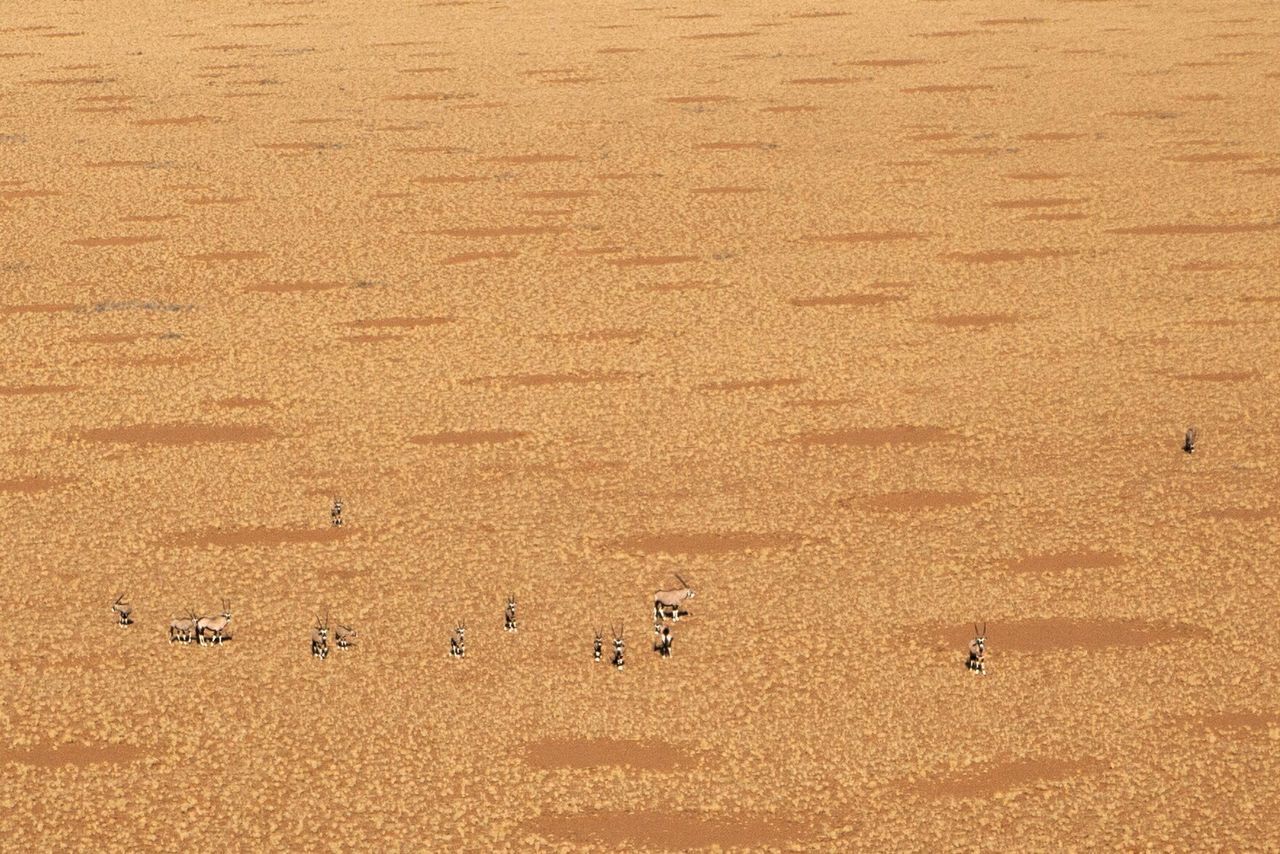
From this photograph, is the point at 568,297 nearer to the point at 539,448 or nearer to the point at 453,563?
the point at 539,448

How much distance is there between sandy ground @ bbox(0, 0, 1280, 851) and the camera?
3.76m

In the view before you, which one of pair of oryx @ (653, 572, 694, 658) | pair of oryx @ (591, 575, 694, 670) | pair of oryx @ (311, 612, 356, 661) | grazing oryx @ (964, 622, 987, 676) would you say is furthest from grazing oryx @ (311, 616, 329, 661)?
grazing oryx @ (964, 622, 987, 676)

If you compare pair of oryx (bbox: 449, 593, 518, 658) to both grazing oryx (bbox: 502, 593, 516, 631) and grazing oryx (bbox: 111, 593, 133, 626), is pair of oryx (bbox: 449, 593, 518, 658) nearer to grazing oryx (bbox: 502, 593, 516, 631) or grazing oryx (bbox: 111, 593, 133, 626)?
grazing oryx (bbox: 502, 593, 516, 631)

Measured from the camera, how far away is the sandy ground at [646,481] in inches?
148

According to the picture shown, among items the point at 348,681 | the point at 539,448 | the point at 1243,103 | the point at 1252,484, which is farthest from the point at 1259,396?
the point at 1243,103

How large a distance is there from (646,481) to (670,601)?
853mm

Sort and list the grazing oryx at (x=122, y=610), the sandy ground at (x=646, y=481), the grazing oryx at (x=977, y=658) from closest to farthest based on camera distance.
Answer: the sandy ground at (x=646, y=481), the grazing oryx at (x=977, y=658), the grazing oryx at (x=122, y=610)

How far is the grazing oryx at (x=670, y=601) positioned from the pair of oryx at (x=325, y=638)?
656 millimetres

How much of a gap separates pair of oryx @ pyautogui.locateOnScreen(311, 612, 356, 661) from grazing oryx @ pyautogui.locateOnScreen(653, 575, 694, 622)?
0.66 meters

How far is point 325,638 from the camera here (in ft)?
14.1

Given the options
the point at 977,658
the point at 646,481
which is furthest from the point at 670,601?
the point at 646,481

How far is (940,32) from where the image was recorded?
15414 millimetres

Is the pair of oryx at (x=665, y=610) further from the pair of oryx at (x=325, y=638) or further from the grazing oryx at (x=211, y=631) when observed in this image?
the grazing oryx at (x=211, y=631)

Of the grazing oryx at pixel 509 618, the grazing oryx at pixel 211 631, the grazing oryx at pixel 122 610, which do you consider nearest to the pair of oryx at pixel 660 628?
the grazing oryx at pixel 509 618
